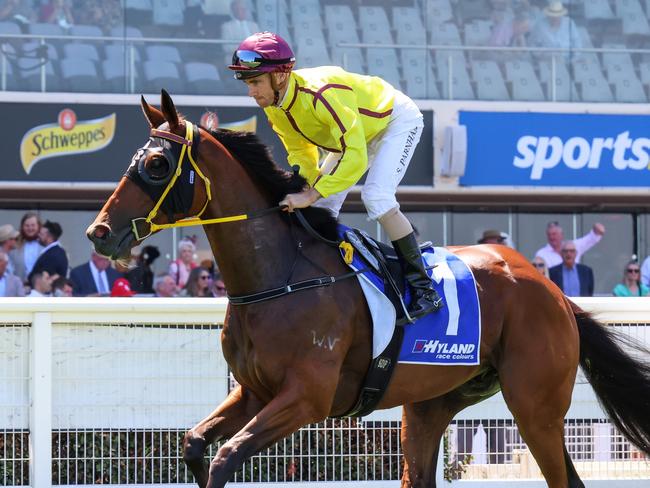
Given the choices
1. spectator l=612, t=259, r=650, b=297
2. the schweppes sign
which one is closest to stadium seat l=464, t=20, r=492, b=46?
spectator l=612, t=259, r=650, b=297

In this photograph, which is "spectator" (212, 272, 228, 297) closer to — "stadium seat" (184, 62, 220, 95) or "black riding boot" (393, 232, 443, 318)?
"stadium seat" (184, 62, 220, 95)

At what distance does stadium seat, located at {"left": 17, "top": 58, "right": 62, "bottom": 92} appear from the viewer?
10852mm

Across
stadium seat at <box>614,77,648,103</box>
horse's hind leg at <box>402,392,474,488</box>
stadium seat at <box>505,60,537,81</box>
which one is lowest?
horse's hind leg at <box>402,392,474,488</box>

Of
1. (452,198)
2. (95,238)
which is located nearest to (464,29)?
(452,198)

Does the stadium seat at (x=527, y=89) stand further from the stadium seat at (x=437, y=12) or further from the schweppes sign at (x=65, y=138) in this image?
the schweppes sign at (x=65, y=138)

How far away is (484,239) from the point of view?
10.1 meters

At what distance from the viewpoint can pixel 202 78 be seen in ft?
36.6

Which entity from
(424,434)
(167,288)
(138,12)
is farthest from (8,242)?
(424,434)

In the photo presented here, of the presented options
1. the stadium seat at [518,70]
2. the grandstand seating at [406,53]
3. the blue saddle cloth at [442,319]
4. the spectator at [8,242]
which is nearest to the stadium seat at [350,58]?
the grandstand seating at [406,53]

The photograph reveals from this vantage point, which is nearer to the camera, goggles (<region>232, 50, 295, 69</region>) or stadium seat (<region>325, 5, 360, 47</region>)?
goggles (<region>232, 50, 295, 69</region>)

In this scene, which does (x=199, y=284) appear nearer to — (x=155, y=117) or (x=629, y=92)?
(x=155, y=117)

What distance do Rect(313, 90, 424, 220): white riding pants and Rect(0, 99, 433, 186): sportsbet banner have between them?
19.0 feet

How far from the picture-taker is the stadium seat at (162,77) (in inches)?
437

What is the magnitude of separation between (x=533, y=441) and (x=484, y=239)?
211 inches
